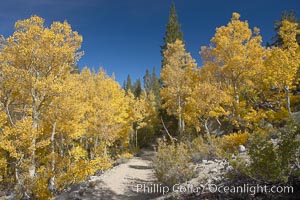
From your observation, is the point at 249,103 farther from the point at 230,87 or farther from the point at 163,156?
the point at 163,156

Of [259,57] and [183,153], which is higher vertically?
[259,57]

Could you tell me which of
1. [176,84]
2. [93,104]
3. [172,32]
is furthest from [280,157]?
[172,32]

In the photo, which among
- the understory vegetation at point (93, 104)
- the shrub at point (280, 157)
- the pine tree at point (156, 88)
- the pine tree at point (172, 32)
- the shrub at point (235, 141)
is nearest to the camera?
the shrub at point (280, 157)

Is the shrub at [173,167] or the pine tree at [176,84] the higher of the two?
the pine tree at [176,84]

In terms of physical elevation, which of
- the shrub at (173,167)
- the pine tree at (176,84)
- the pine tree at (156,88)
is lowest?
the shrub at (173,167)

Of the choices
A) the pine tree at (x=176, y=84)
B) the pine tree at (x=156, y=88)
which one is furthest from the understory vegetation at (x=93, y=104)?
the pine tree at (x=156, y=88)

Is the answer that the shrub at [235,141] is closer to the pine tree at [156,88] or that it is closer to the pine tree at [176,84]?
the pine tree at [176,84]

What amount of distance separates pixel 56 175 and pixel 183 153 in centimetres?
579

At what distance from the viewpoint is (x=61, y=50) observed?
35.9ft

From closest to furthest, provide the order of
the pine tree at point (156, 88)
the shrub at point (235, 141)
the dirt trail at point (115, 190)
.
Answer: the dirt trail at point (115, 190), the shrub at point (235, 141), the pine tree at point (156, 88)

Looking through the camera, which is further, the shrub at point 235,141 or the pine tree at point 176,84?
the pine tree at point 176,84

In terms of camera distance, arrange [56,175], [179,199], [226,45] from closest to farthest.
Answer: [179,199] → [56,175] → [226,45]

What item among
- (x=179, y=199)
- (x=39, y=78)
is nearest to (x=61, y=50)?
(x=39, y=78)

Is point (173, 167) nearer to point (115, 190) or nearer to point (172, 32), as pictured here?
point (115, 190)
